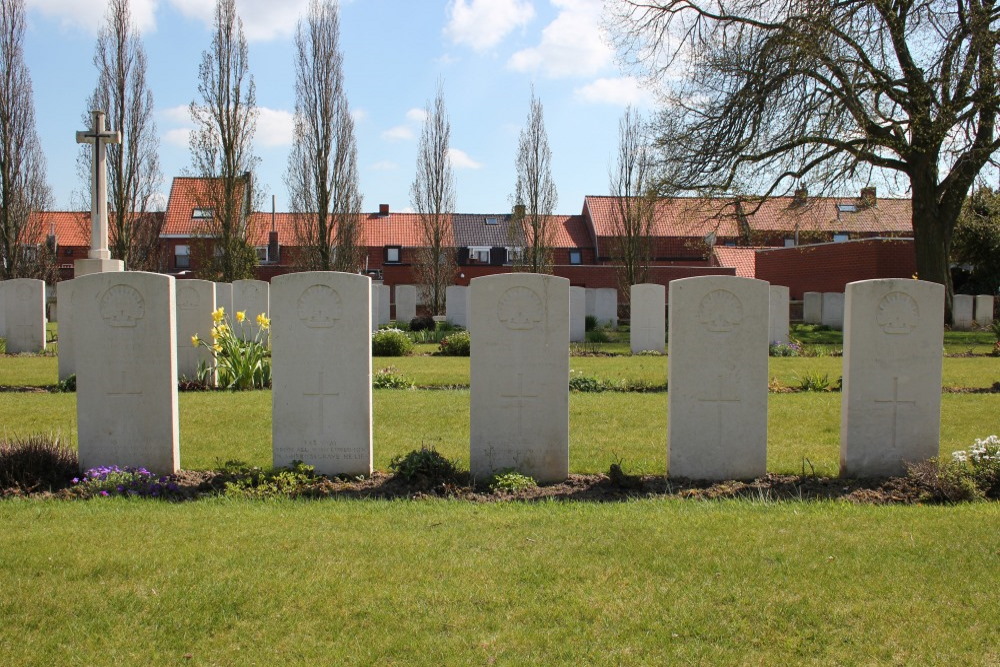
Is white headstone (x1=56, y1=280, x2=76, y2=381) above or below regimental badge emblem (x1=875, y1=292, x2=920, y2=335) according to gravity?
below

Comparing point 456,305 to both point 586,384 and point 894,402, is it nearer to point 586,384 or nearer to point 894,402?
point 586,384

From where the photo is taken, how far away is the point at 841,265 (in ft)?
117

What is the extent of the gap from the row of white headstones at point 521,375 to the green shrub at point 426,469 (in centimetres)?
30

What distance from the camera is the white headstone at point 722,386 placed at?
6.73 meters

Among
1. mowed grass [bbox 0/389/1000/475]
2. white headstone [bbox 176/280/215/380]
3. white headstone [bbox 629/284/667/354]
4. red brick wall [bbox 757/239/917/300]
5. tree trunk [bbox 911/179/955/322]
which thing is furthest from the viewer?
red brick wall [bbox 757/239/917/300]

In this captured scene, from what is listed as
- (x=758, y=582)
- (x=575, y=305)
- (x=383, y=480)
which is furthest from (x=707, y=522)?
(x=575, y=305)

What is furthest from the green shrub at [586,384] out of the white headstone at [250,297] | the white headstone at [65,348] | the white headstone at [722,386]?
the white headstone at [250,297]

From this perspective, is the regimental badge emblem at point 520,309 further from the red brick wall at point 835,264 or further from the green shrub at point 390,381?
the red brick wall at point 835,264

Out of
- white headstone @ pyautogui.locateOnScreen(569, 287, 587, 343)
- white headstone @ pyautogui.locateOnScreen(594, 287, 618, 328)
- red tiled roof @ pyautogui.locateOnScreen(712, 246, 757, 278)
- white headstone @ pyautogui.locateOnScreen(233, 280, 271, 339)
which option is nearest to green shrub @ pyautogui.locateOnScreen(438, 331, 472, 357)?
white headstone @ pyautogui.locateOnScreen(233, 280, 271, 339)

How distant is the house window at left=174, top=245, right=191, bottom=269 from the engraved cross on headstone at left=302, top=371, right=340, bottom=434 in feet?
138

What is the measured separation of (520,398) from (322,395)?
1606 millimetres

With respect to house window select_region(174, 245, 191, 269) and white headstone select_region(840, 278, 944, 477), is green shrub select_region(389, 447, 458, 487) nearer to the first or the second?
white headstone select_region(840, 278, 944, 477)

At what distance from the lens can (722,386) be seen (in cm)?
674

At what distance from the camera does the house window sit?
4588 cm
